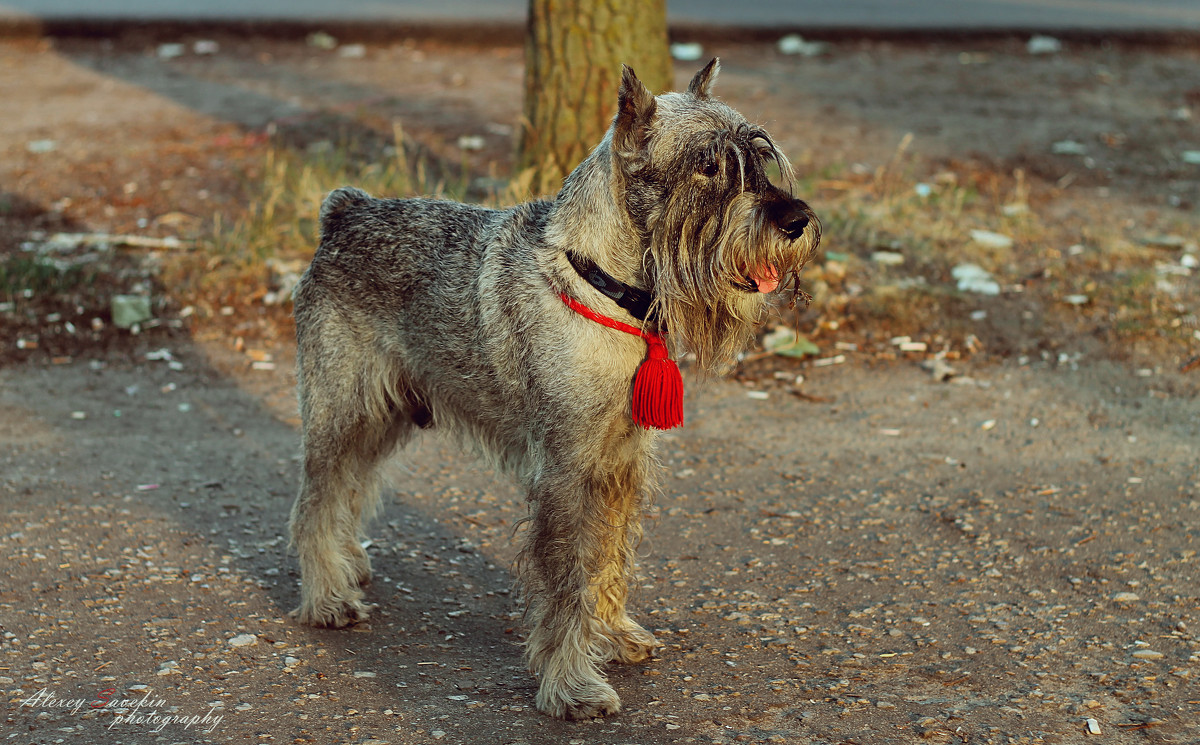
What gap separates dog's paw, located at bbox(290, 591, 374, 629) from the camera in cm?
469

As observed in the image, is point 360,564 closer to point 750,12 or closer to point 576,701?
point 576,701

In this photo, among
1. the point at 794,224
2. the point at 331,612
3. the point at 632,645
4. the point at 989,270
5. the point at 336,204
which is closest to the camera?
the point at 794,224

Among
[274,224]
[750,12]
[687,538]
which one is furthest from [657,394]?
[750,12]

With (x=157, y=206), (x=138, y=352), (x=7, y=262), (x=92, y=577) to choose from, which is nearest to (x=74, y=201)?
(x=157, y=206)

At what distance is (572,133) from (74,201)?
419cm

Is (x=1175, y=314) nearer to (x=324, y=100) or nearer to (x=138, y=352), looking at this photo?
(x=138, y=352)

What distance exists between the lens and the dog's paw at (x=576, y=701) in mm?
4035

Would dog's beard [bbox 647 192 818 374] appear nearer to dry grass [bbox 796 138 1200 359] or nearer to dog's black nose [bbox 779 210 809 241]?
dog's black nose [bbox 779 210 809 241]

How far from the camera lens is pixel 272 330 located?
7.81 metres

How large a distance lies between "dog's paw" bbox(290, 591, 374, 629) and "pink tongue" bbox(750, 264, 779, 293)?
209 centimetres

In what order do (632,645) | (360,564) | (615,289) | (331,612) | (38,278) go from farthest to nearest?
(38,278)
(360,564)
(331,612)
(632,645)
(615,289)

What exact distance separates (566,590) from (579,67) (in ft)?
16.5

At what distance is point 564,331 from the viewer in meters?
3.96

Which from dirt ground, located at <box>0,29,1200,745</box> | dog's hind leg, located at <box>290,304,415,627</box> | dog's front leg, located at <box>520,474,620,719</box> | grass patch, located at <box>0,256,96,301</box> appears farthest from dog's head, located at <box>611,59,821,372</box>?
grass patch, located at <box>0,256,96,301</box>
